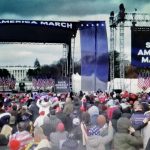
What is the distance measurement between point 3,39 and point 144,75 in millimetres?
10799

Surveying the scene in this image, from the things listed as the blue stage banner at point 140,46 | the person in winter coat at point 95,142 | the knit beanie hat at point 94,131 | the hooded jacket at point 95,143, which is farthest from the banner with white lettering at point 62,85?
the hooded jacket at point 95,143

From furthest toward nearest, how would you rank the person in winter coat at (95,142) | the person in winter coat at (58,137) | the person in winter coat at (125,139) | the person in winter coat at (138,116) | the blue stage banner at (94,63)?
the blue stage banner at (94,63) → the person in winter coat at (138,116) → the person in winter coat at (58,137) → the person in winter coat at (95,142) → the person in winter coat at (125,139)

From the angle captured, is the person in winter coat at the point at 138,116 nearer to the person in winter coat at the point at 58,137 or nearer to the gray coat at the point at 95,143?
the person in winter coat at the point at 58,137

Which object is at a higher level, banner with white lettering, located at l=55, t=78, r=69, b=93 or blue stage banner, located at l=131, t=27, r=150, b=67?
blue stage banner, located at l=131, t=27, r=150, b=67

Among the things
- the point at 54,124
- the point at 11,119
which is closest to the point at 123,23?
the point at 11,119

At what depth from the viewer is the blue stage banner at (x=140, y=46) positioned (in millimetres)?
40031

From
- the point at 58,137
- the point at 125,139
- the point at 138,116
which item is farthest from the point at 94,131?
the point at 138,116

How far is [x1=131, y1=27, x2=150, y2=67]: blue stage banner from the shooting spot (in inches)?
1576

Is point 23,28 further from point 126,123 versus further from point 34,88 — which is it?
point 126,123

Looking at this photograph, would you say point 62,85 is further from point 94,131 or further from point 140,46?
point 94,131

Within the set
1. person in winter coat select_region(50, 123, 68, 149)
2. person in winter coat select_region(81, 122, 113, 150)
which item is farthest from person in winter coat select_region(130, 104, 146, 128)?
person in winter coat select_region(81, 122, 113, 150)

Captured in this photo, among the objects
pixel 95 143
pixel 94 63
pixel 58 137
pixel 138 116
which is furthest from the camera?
pixel 94 63

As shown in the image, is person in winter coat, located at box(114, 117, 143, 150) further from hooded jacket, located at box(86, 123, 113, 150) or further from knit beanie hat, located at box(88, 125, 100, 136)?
knit beanie hat, located at box(88, 125, 100, 136)

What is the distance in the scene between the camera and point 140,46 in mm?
40469
